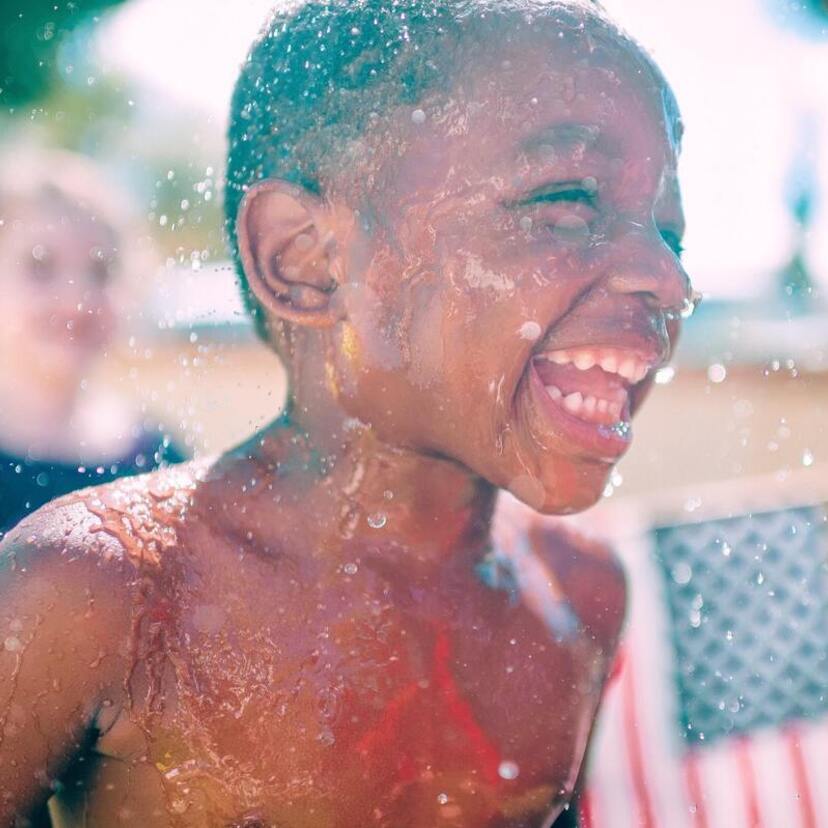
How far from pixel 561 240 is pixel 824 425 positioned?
9930 mm

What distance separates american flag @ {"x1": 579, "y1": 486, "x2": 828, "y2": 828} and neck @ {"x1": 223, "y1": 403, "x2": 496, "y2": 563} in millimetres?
2236

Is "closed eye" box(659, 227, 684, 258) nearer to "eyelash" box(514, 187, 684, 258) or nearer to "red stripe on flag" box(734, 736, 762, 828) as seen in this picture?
"eyelash" box(514, 187, 684, 258)

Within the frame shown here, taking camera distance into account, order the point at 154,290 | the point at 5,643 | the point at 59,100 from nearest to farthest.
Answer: the point at 5,643, the point at 154,290, the point at 59,100

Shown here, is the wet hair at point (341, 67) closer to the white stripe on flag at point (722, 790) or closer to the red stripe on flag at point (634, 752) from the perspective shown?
the red stripe on flag at point (634, 752)

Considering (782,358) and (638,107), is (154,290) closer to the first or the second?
(638,107)

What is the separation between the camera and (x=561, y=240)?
69.2 inches

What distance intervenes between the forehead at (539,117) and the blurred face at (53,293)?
2.12 metres

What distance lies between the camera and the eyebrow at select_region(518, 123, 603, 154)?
1.76m

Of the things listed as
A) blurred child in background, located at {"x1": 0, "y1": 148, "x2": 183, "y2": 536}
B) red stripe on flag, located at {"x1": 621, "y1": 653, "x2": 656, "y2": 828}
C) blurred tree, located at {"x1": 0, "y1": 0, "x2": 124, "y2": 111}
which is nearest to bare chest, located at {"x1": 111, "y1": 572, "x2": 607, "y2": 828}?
blurred child in background, located at {"x1": 0, "y1": 148, "x2": 183, "y2": 536}

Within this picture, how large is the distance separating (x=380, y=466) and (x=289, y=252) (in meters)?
0.50

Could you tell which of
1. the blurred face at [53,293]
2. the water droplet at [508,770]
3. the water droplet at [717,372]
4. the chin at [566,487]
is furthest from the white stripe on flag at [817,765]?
the water droplet at [717,372]

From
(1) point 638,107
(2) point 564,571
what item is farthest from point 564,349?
(2) point 564,571

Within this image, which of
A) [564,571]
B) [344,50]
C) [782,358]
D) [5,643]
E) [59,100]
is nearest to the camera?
[5,643]

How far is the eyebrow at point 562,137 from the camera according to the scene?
1.76 meters
